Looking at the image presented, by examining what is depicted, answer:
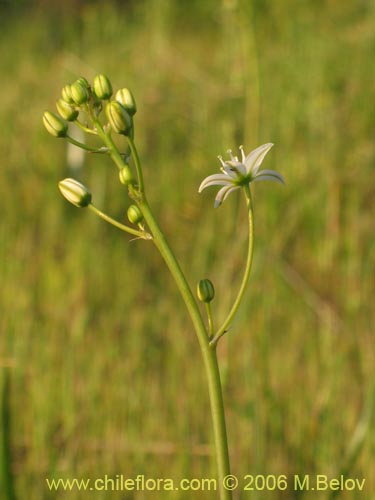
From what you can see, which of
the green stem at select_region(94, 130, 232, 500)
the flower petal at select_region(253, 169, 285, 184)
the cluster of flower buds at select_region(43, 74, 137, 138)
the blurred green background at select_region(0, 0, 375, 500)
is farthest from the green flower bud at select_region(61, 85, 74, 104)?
the blurred green background at select_region(0, 0, 375, 500)

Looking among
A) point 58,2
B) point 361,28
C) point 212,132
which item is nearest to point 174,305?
point 212,132

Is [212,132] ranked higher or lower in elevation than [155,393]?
higher

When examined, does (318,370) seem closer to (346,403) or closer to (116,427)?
(346,403)

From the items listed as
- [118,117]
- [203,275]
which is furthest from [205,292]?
[203,275]

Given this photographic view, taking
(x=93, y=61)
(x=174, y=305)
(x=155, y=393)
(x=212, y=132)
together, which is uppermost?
(x=93, y=61)

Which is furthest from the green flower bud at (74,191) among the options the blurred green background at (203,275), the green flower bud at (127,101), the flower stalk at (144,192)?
the blurred green background at (203,275)

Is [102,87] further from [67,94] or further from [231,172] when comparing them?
[231,172]

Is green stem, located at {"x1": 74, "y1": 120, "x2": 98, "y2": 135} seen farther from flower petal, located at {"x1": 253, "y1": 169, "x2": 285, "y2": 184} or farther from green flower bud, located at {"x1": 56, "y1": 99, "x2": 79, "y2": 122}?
flower petal, located at {"x1": 253, "y1": 169, "x2": 285, "y2": 184}
